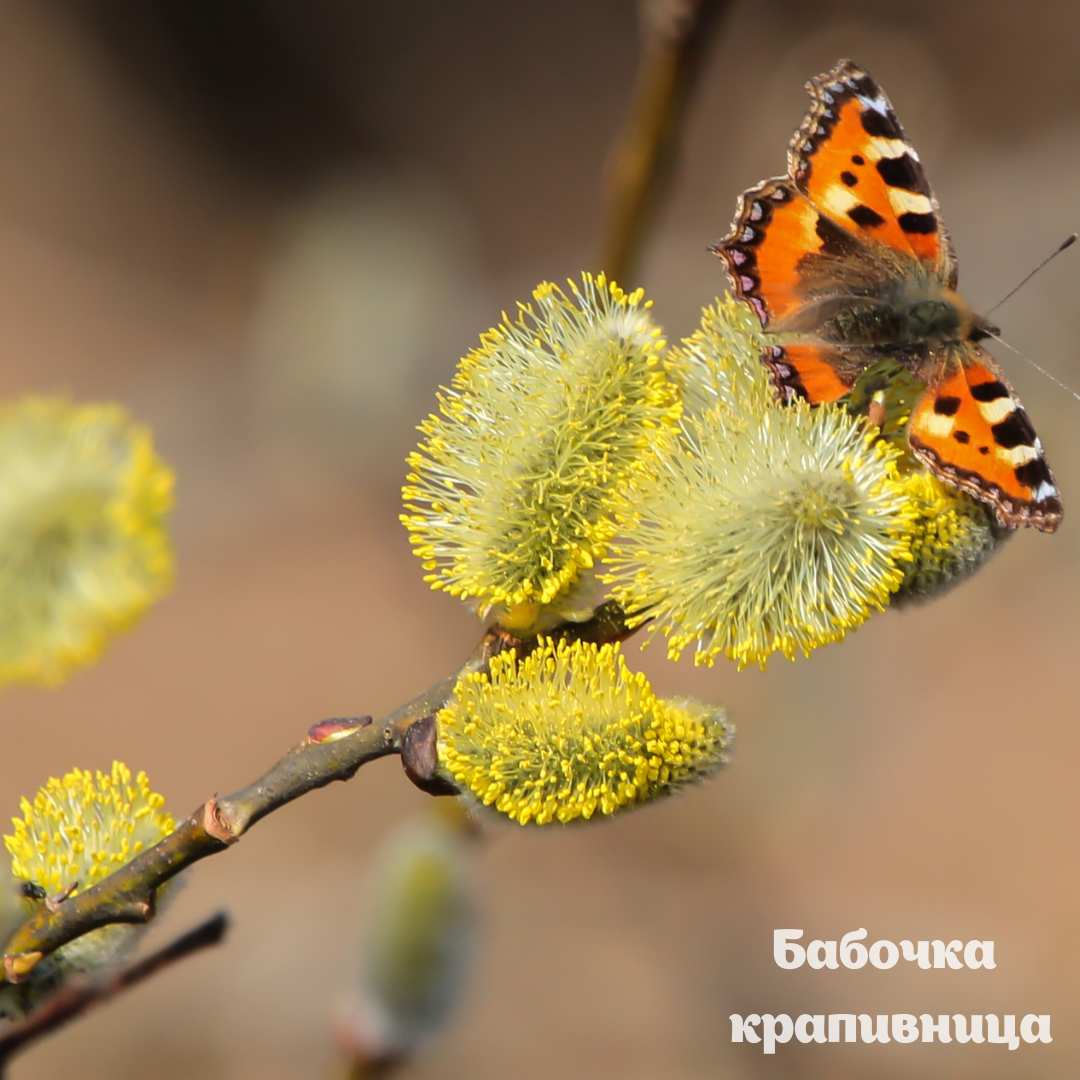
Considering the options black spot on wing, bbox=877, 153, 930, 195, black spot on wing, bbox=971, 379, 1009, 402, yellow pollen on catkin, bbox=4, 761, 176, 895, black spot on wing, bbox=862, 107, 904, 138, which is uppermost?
black spot on wing, bbox=862, 107, 904, 138

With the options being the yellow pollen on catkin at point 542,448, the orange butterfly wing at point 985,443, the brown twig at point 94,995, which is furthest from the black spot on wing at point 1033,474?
the brown twig at point 94,995

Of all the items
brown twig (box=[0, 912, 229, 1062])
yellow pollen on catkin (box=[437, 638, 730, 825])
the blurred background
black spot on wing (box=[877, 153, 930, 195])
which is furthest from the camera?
the blurred background

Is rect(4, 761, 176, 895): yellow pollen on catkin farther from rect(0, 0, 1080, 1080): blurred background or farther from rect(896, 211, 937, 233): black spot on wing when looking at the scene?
rect(0, 0, 1080, 1080): blurred background

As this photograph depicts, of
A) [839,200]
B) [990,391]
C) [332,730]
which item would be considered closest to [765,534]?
[990,391]

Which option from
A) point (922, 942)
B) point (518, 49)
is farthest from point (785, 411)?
point (518, 49)

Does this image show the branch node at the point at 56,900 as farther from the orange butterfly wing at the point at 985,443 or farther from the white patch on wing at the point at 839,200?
the white patch on wing at the point at 839,200

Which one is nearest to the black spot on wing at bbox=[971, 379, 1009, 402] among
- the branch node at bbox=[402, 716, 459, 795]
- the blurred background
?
the branch node at bbox=[402, 716, 459, 795]

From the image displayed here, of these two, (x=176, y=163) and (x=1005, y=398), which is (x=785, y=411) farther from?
(x=176, y=163)
